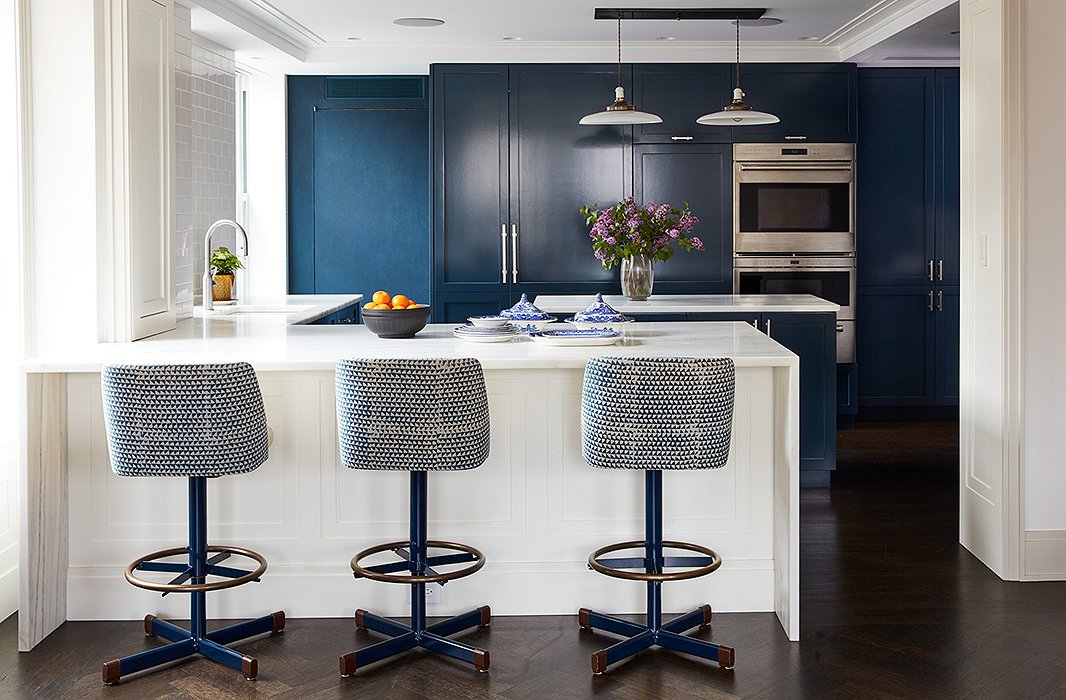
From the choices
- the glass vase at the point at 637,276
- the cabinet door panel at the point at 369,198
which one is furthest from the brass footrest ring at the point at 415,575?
the cabinet door panel at the point at 369,198

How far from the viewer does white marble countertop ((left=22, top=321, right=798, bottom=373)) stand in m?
3.47

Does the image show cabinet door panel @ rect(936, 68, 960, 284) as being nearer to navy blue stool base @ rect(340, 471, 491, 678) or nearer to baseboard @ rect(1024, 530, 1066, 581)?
baseboard @ rect(1024, 530, 1066, 581)

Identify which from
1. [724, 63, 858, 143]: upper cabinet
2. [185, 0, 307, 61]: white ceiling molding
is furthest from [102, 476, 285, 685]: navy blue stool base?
[724, 63, 858, 143]: upper cabinet

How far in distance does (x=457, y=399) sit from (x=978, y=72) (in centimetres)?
257

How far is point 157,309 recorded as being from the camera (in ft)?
13.9

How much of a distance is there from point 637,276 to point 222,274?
222cm

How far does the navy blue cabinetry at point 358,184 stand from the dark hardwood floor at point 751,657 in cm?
463

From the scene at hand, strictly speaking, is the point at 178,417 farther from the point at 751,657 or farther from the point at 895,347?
the point at 895,347

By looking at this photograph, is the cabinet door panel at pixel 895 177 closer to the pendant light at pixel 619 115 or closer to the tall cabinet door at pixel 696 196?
the tall cabinet door at pixel 696 196

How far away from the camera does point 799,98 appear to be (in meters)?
7.37

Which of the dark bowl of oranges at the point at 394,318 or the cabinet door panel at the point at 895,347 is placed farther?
the cabinet door panel at the point at 895,347

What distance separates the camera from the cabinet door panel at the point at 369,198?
26.5 feet

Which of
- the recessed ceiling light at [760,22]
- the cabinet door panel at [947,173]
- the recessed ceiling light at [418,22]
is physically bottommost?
the cabinet door panel at [947,173]

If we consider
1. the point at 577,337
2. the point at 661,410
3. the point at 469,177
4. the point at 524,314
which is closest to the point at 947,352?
the point at 469,177
